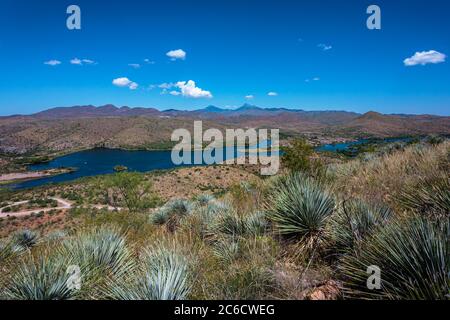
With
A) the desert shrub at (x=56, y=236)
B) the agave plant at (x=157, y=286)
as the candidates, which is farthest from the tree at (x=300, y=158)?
the desert shrub at (x=56, y=236)

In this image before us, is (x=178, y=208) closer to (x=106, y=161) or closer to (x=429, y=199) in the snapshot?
(x=429, y=199)

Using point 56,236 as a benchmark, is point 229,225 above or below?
above

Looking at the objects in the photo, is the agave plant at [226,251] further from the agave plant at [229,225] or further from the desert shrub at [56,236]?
the desert shrub at [56,236]

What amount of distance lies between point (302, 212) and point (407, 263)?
1964mm

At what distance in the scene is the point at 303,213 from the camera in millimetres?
4594

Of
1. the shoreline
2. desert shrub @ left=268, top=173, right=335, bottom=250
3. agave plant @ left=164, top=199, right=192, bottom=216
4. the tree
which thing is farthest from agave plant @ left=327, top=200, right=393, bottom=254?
the shoreline

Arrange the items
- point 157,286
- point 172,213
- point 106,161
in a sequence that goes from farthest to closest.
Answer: point 106,161 → point 172,213 → point 157,286

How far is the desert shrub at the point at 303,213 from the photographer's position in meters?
4.51

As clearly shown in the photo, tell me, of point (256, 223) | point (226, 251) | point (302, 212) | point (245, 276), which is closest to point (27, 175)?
point (256, 223)

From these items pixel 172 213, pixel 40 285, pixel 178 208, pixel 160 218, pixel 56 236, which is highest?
pixel 40 285

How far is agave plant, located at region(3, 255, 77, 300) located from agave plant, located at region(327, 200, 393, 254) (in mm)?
3488

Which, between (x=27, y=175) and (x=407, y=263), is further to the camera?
(x=27, y=175)

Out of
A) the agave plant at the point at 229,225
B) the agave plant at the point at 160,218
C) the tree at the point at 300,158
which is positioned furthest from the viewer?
the agave plant at the point at 160,218
